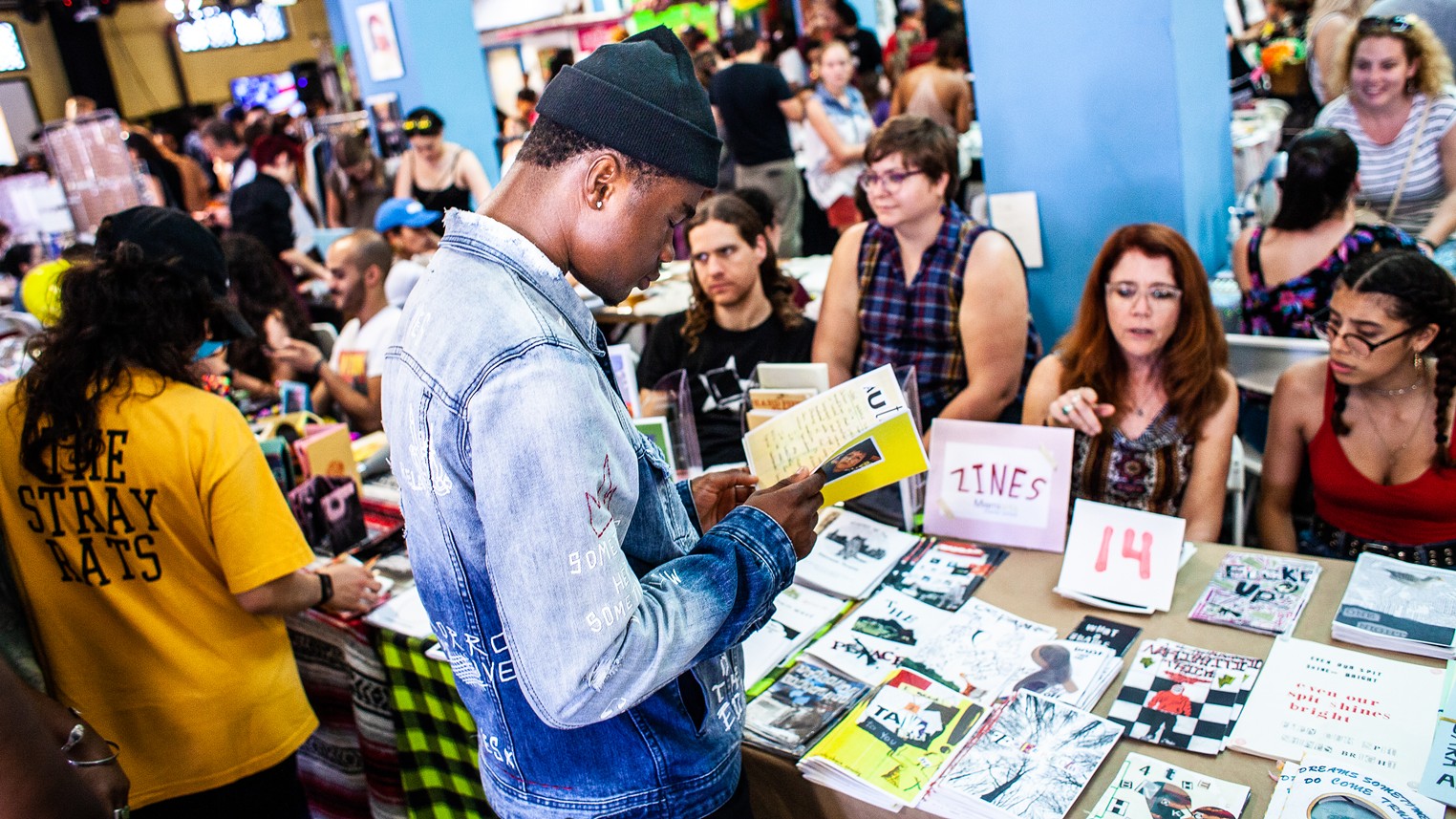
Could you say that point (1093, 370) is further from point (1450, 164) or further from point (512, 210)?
Answer: point (1450, 164)

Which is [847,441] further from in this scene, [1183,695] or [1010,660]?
[1183,695]

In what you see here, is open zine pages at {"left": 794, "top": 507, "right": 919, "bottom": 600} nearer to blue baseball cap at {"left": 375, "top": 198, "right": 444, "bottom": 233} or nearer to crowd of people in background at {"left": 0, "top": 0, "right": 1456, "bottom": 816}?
crowd of people in background at {"left": 0, "top": 0, "right": 1456, "bottom": 816}

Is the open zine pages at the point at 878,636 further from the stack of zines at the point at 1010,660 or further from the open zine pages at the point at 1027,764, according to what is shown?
the open zine pages at the point at 1027,764

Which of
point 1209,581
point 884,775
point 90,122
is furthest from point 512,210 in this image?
point 90,122

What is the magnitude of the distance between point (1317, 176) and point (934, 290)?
128cm

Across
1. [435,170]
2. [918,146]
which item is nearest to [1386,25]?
[918,146]

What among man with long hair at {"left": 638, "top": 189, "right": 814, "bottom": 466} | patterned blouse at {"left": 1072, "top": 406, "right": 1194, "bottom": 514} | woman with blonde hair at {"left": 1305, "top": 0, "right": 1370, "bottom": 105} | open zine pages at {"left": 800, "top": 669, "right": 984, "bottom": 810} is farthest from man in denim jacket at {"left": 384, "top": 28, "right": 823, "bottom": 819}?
woman with blonde hair at {"left": 1305, "top": 0, "right": 1370, "bottom": 105}

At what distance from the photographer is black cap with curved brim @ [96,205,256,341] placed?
1.82 metres

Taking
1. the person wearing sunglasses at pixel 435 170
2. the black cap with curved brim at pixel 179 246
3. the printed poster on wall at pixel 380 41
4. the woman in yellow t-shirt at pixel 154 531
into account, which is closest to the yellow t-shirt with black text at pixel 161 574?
the woman in yellow t-shirt at pixel 154 531

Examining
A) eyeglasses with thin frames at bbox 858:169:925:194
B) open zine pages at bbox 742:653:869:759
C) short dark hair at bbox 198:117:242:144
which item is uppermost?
short dark hair at bbox 198:117:242:144

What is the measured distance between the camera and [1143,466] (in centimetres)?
233

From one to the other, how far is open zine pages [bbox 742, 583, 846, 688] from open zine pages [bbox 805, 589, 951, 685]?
0.12 ft

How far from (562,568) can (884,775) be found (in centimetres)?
77

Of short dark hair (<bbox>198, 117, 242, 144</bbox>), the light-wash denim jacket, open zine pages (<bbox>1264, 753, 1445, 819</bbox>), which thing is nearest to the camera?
the light-wash denim jacket
